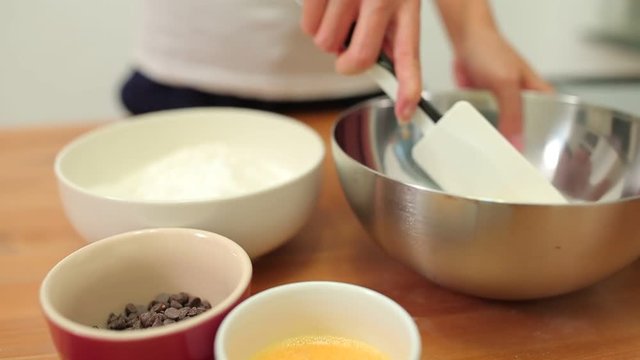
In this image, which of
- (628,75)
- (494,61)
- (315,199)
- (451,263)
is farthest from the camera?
(628,75)

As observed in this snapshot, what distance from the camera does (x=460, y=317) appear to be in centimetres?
49

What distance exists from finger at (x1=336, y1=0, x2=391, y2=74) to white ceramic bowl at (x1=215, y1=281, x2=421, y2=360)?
0.23 m

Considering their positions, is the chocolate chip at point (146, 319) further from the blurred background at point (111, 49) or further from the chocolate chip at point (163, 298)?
the blurred background at point (111, 49)

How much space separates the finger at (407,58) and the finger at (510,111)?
15 centimetres

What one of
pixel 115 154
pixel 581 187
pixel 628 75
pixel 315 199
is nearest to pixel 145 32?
pixel 115 154

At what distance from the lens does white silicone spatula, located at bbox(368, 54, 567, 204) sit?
1.83ft

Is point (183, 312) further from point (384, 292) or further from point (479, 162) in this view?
point (479, 162)

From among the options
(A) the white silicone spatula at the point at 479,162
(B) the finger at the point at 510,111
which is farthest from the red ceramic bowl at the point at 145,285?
(B) the finger at the point at 510,111

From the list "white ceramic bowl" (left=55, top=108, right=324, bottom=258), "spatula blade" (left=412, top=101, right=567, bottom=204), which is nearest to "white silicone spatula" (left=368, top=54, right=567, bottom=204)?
"spatula blade" (left=412, top=101, right=567, bottom=204)

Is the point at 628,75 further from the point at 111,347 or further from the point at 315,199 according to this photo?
the point at 111,347

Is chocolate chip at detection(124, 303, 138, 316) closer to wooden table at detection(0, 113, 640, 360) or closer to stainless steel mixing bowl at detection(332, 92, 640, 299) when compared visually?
wooden table at detection(0, 113, 640, 360)

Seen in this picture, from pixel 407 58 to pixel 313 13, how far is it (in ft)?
0.30

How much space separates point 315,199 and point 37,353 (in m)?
0.23

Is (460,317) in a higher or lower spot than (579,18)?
higher
